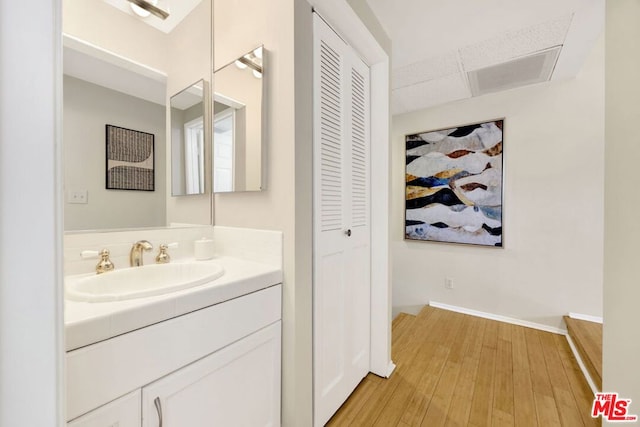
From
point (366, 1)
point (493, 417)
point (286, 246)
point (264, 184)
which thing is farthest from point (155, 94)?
point (493, 417)

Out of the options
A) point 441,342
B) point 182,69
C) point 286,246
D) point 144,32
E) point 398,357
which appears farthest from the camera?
point 441,342

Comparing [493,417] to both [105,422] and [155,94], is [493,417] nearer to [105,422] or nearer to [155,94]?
[105,422]

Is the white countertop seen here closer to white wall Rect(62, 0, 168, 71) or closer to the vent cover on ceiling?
white wall Rect(62, 0, 168, 71)

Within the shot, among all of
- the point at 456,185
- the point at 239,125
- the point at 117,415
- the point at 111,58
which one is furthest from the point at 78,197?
the point at 456,185

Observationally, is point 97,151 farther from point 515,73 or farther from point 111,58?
point 515,73

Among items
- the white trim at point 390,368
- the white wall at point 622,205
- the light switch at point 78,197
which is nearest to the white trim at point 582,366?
the white wall at point 622,205

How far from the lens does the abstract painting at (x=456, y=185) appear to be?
2.65m

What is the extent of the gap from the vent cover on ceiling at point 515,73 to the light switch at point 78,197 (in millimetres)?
2875

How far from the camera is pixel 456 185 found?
9.32 feet

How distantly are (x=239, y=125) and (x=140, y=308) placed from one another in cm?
92

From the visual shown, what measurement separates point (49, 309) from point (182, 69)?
149 centimetres

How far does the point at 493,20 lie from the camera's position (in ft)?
5.52

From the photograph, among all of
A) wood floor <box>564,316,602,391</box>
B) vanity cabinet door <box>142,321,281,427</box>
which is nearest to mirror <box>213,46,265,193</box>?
vanity cabinet door <box>142,321,281,427</box>

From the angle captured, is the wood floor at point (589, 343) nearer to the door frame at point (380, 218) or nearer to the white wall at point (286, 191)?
the door frame at point (380, 218)
